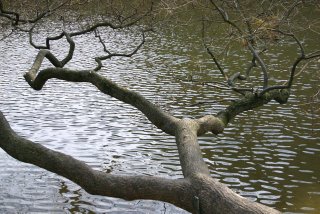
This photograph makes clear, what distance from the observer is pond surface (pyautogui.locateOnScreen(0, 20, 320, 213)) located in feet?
36.1

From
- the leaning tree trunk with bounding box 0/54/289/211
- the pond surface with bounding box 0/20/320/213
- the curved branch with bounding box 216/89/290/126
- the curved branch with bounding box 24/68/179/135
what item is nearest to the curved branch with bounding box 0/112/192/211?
the leaning tree trunk with bounding box 0/54/289/211

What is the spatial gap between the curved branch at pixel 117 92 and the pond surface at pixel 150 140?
197cm

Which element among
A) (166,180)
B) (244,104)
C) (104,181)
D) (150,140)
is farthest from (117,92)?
(150,140)

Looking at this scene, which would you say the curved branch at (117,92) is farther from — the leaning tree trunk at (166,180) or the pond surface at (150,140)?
the pond surface at (150,140)

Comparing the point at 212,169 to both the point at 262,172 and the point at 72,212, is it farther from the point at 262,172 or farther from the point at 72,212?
the point at 72,212

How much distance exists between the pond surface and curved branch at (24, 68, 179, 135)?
6.45 feet

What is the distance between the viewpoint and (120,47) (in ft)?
97.0

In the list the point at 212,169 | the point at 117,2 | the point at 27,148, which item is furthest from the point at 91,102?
the point at 117,2

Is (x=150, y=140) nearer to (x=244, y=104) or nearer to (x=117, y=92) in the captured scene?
(x=244, y=104)

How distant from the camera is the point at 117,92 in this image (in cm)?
937

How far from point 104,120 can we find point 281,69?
31.9ft

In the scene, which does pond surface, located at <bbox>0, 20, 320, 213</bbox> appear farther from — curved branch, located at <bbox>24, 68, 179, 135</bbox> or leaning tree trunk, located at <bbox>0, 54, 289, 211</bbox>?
leaning tree trunk, located at <bbox>0, 54, 289, 211</bbox>

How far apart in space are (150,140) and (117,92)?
5.57 meters

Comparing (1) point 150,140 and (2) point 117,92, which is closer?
(2) point 117,92
